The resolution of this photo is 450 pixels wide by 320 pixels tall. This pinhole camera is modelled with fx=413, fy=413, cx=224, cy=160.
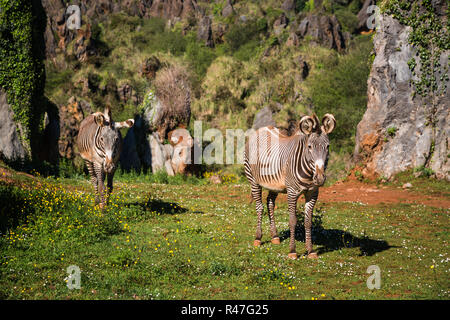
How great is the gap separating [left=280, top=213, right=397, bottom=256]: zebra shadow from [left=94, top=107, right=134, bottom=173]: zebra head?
5.24m

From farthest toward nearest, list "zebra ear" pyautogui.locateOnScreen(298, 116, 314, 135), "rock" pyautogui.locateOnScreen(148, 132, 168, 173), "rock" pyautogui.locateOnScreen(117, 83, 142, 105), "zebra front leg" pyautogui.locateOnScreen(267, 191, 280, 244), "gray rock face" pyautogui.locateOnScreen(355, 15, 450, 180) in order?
"rock" pyautogui.locateOnScreen(117, 83, 142, 105), "rock" pyautogui.locateOnScreen(148, 132, 168, 173), "gray rock face" pyautogui.locateOnScreen(355, 15, 450, 180), "zebra front leg" pyautogui.locateOnScreen(267, 191, 280, 244), "zebra ear" pyautogui.locateOnScreen(298, 116, 314, 135)

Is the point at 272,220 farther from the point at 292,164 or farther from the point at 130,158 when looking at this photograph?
the point at 130,158

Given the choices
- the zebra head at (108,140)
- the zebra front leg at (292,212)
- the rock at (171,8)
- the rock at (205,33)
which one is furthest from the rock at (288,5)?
the zebra front leg at (292,212)

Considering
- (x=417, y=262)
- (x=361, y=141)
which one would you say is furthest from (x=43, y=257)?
(x=361, y=141)

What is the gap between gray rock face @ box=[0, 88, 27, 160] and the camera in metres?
19.0

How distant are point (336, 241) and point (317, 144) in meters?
3.67

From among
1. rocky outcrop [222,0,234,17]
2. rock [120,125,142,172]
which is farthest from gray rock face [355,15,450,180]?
rocky outcrop [222,0,234,17]

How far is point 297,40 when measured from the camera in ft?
233

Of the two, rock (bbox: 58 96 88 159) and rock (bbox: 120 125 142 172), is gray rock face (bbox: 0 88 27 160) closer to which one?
rock (bbox: 58 96 88 159)

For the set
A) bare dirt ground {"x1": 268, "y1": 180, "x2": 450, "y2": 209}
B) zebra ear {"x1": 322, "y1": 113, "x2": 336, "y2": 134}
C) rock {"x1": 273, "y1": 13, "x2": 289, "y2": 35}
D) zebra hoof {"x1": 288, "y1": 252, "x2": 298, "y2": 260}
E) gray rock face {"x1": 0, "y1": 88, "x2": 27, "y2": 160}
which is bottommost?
bare dirt ground {"x1": 268, "y1": 180, "x2": 450, "y2": 209}

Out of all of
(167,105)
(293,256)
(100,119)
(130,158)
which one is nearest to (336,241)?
(293,256)

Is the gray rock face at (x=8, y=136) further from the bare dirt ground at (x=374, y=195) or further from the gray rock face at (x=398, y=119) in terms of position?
the gray rock face at (x=398, y=119)

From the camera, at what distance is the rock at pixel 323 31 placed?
256 ft

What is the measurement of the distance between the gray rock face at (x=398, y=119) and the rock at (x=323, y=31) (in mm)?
56766
